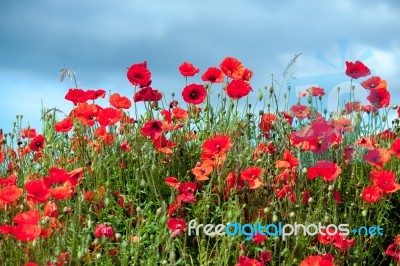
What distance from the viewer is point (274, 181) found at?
361cm

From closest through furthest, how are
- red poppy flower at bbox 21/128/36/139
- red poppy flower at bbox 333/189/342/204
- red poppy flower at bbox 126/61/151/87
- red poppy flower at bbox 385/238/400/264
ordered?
1. red poppy flower at bbox 385/238/400/264
2. red poppy flower at bbox 333/189/342/204
3. red poppy flower at bbox 126/61/151/87
4. red poppy flower at bbox 21/128/36/139

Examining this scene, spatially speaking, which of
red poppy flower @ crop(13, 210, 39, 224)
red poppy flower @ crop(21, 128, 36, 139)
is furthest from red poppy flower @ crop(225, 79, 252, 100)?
red poppy flower @ crop(21, 128, 36, 139)

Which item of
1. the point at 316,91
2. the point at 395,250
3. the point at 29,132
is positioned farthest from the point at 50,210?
the point at 316,91

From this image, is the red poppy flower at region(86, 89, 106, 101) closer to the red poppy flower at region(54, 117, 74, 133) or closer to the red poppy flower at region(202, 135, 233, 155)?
the red poppy flower at region(54, 117, 74, 133)

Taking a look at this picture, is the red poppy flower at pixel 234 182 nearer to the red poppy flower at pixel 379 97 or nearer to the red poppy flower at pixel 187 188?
the red poppy flower at pixel 187 188

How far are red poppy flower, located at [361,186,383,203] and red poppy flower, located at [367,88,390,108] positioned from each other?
955mm

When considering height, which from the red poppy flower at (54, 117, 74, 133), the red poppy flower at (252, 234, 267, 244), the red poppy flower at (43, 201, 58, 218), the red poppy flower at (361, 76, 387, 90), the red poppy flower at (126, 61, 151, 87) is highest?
the red poppy flower at (126, 61, 151, 87)

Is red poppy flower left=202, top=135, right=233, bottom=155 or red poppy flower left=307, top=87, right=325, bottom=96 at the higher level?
red poppy flower left=307, top=87, right=325, bottom=96

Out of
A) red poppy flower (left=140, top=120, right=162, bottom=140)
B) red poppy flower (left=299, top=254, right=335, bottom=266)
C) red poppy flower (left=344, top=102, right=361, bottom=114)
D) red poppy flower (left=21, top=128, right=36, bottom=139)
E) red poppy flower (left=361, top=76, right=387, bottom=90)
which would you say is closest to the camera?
red poppy flower (left=299, top=254, right=335, bottom=266)

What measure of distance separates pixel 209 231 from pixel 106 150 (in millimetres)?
1085

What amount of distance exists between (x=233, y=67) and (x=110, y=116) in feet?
2.50

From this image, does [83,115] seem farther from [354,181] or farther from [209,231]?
[354,181]

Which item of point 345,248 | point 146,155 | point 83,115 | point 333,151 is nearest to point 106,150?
point 83,115

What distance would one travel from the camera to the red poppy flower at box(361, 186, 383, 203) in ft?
11.0
